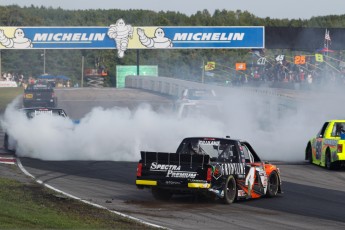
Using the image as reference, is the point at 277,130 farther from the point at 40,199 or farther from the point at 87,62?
the point at 87,62

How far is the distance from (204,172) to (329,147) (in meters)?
9.33

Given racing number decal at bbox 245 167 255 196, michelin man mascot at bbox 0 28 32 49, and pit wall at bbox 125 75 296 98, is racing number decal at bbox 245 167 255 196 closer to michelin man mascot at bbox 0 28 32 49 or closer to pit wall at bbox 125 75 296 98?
pit wall at bbox 125 75 296 98

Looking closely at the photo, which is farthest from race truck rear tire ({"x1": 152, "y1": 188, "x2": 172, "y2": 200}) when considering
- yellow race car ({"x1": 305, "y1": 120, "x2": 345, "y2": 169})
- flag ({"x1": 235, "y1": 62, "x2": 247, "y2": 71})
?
flag ({"x1": 235, "y1": 62, "x2": 247, "y2": 71})

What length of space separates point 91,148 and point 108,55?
8862 centimetres

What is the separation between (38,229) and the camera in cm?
1140

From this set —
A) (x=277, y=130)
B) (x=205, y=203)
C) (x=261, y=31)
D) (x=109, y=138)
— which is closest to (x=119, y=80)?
(x=261, y=31)

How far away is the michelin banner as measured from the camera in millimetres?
68625

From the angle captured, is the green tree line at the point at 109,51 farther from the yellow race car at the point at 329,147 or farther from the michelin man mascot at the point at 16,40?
the yellow race car at the point at 329,147

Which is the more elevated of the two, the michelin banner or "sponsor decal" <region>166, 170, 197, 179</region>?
the michelin banner

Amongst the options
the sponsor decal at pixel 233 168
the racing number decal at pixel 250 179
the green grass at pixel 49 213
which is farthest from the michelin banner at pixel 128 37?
the green grass at pixel 49 213

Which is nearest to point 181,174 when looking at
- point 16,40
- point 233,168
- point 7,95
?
point 233,168

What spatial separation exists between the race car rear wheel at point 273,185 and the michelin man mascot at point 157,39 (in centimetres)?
5225

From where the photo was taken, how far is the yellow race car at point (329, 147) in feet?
78.2

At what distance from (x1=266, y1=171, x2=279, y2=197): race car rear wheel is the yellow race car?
6233mm
